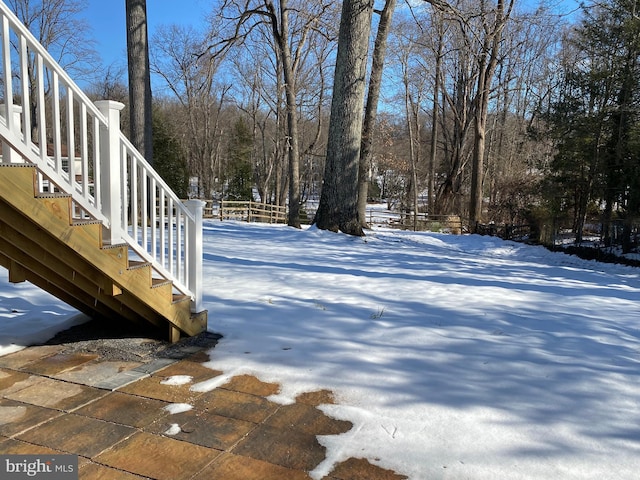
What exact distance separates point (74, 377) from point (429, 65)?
85.7 ft

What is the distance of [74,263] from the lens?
304 centimetres

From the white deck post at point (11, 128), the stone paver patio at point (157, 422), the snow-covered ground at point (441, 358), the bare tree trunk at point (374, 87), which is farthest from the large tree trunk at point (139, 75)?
the stone paver patio at point (157, 422)

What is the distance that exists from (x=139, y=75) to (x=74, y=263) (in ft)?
26.5

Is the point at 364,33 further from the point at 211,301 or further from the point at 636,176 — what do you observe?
the point at 636,176

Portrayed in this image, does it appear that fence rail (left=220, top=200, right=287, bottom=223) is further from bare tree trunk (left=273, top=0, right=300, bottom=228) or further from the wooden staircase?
the wooden staircase

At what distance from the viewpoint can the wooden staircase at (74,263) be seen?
2557 millimetres

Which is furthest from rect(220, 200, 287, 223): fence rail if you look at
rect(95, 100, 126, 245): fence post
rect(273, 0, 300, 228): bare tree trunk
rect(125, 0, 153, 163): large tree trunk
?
rect(95, 100, 126, 245): fence post

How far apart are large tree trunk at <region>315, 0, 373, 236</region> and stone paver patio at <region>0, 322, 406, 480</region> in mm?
7223

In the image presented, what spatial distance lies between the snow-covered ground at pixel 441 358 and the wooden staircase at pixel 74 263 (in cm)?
47

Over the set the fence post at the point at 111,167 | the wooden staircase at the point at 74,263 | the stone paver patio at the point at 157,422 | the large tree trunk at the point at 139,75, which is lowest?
the stone paver patio at the point at 157,422

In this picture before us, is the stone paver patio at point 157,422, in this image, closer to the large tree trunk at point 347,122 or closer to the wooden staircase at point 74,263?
the wooden staircase at point 74,263

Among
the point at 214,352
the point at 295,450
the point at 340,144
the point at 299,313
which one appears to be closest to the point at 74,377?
the point at 214,352

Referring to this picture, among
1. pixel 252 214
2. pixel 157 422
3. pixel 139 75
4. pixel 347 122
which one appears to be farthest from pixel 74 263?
pixel 252 214

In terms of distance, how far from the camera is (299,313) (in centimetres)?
448
